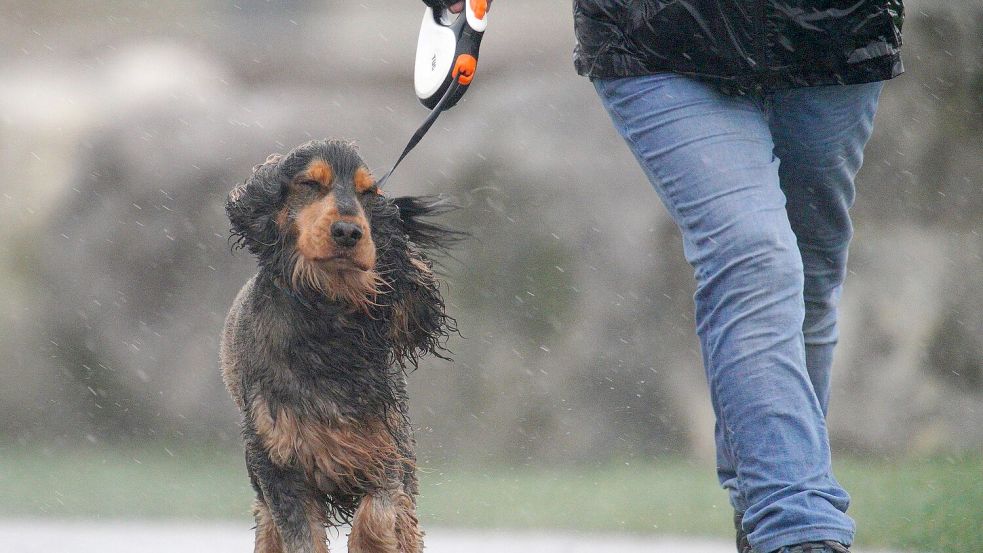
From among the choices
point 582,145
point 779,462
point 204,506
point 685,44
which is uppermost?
point 582,145

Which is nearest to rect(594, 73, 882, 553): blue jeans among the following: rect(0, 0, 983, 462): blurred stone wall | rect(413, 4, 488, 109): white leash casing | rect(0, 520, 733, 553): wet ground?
rect(413, 4, 488, 109): white leash casing

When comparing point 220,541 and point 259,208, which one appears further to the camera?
point 220,541

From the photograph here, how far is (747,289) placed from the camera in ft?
8.26

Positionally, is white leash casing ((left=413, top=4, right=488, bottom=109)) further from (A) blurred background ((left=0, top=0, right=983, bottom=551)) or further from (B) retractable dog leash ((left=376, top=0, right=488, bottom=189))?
(A) blurred background ((left=0, top=0, right=983, bottom=551))

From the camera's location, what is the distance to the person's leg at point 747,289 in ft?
7.90

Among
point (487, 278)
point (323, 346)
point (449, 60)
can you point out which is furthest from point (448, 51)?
point (487, 278)

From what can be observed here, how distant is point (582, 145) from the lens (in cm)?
779

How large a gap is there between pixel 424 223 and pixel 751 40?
4.53 ft

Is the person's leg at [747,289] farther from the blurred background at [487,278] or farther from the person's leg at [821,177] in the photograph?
the blurred background at [487,278]

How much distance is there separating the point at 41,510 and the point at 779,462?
4.64 meters

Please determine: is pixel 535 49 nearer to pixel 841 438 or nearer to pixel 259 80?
pixel 259 80

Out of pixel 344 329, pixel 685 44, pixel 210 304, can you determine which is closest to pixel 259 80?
pixel 210 304

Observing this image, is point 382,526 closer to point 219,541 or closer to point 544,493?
point 219,541

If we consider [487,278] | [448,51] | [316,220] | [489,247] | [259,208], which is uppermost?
[489,247]
